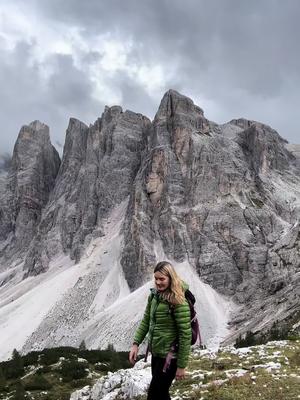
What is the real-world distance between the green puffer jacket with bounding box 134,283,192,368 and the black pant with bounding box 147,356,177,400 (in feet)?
0.56

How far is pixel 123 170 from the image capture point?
6358 inches

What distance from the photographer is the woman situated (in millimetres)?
8656

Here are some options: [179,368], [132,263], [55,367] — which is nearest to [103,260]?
[132,263]

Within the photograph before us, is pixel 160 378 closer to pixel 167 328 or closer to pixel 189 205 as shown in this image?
pixel 167 328

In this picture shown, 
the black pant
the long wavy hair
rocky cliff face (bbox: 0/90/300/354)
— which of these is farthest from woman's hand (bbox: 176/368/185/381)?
rocky cliff face (bbox: 0/90/300/354)

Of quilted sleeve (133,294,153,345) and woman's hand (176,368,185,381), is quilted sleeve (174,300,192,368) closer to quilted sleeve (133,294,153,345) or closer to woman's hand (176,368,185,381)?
woman's hand (176,368,185,381)

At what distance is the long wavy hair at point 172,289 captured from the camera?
340 inches

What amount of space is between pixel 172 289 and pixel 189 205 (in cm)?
11960

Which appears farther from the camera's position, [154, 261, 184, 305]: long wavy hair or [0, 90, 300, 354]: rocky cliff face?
[0, 90, 300, 354]: rocky cliff face

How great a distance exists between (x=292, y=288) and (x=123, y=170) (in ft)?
290

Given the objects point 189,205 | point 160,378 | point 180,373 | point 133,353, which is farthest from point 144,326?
point 189,205

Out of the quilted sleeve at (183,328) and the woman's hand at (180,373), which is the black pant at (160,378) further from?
the quilted sleeve at (183,328)

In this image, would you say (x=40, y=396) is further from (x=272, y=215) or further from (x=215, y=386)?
(x=272, y=215)

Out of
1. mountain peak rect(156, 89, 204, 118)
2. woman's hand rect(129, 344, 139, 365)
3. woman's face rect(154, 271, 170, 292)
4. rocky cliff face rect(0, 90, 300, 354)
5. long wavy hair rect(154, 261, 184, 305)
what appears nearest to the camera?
long wavy hair rect(154, 261, 184, 305)
